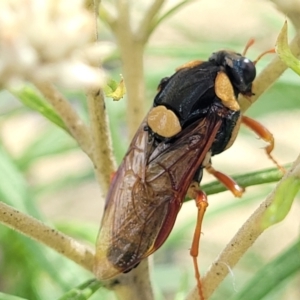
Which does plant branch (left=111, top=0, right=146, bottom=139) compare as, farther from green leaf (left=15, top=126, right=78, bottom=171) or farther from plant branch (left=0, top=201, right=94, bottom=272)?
green leaf (left=15, top=126, right=78, bottom=171)

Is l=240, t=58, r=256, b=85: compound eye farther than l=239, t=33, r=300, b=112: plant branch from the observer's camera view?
Yes

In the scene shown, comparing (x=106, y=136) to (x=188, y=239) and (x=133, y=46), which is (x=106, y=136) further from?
(x=188, y=239)

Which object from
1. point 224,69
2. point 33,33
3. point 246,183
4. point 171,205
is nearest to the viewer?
point 33,33

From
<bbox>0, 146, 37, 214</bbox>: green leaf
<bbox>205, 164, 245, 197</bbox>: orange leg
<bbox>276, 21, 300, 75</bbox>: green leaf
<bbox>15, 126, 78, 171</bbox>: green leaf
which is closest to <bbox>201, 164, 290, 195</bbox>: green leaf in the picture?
<bbox>205, 164, 245, 197</bbox>: orange leg

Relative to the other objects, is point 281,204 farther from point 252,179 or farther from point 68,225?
point 68,225

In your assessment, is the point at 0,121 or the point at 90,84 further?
the point at 0,121

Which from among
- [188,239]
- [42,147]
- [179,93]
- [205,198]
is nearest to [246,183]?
[205,198]

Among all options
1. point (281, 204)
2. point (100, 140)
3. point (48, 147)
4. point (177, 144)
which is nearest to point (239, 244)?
point (281, 204)

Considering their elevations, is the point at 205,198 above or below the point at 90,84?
below
